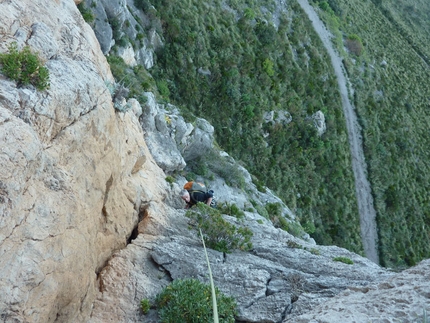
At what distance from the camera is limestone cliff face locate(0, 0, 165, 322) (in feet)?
27.3

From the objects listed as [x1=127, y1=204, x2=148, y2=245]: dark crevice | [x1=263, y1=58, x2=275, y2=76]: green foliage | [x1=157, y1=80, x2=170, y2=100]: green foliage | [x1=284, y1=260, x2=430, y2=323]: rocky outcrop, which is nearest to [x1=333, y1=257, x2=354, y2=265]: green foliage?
[x1=284, y1=260, x2=430, y2=323]: rocky outcrop

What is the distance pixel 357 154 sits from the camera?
41.3 meters

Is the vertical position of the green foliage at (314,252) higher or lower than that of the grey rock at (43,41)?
lower

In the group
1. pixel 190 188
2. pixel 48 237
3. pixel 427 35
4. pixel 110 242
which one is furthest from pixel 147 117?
pixel 427 35

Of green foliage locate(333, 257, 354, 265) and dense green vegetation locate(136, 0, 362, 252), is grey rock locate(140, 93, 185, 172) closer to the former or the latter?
dense green vegetation locate(136, 0, 362, 252)

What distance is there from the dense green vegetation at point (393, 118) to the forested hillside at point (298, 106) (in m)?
0.14

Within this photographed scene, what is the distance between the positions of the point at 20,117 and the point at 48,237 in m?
2.78

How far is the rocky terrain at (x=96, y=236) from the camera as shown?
8602mm

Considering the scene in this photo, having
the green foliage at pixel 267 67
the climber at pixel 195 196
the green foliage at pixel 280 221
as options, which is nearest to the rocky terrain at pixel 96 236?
the climber at pixel 195 196

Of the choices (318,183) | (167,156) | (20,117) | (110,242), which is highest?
(20,117)

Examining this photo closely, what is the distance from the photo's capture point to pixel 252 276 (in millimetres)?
13031

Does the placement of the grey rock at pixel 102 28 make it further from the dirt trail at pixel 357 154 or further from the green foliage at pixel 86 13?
the dirt trail at pixel 357 154

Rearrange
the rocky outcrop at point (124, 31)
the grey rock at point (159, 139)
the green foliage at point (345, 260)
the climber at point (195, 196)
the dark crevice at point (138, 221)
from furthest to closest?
the rocky outcrop at point (124, 31) → the grey rock at point (159, 139) → the climber at point (195, 196) → the green foliage at point (345, 260) → the dark crevice at point (138, 221)

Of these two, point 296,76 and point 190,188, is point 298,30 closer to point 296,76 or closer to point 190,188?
point 296,76
